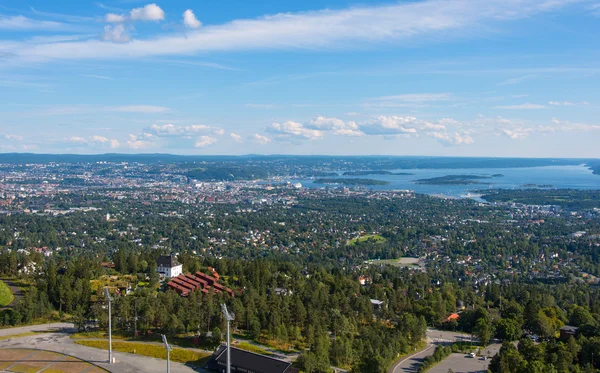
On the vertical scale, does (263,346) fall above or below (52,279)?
below

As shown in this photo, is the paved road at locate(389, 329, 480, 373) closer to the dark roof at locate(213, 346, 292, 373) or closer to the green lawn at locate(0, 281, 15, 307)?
the dark roof at locate(213, 346, 292, 373)

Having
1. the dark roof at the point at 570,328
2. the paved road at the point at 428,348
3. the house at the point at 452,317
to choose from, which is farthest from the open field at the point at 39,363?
the dark roof at the point at 570,328

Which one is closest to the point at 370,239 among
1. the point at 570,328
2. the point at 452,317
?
the point at 452,317

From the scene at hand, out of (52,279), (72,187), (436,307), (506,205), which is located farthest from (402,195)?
(52,279)

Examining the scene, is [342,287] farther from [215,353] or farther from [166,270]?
[215,353]

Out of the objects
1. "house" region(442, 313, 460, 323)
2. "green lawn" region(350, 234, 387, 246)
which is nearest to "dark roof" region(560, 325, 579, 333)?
A: "house" region(442, 313, 460, 323)

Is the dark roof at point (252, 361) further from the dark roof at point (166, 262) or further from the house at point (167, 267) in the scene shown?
the dark roof at point (166, 262)

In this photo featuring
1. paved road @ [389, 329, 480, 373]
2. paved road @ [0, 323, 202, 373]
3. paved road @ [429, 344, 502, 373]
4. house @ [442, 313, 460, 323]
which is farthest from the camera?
house @ [442, 313, 460, 323]
